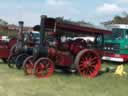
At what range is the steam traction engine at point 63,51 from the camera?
1440cm

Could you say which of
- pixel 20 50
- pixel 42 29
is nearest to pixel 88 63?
pixel 42 29

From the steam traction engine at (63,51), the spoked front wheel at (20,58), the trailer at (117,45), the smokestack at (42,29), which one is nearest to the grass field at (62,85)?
the steam traction engine at (63,51)

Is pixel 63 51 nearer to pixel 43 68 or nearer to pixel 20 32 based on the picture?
pixel 43 68

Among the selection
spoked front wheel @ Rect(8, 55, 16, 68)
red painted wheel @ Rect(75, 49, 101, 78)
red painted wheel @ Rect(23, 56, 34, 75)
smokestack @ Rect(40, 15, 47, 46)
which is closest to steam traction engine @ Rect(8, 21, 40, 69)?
spoked front wheel @ Rect(8, 55, 16, 68)

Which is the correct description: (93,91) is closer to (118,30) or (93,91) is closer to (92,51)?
(92,51)

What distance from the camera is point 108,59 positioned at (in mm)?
21766

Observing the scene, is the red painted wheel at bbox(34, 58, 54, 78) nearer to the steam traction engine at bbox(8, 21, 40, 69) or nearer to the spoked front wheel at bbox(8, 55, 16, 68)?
the steam traction engine at bbox(8, 21, 40, 69)

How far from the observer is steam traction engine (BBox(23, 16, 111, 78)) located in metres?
14.4

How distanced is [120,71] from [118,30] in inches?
258

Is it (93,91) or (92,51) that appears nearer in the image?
(93,91)

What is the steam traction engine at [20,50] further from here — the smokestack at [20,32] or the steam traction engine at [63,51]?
the steam traction engine at [63,51]

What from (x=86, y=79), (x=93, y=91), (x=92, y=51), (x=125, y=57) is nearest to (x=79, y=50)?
(x=92, y=51)

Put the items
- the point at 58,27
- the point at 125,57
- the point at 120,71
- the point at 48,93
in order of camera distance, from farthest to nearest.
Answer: the point at 125,57 < the point at 120,71 < the point at 58,27 < the point at 48,93

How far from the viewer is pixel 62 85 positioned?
490 inches
